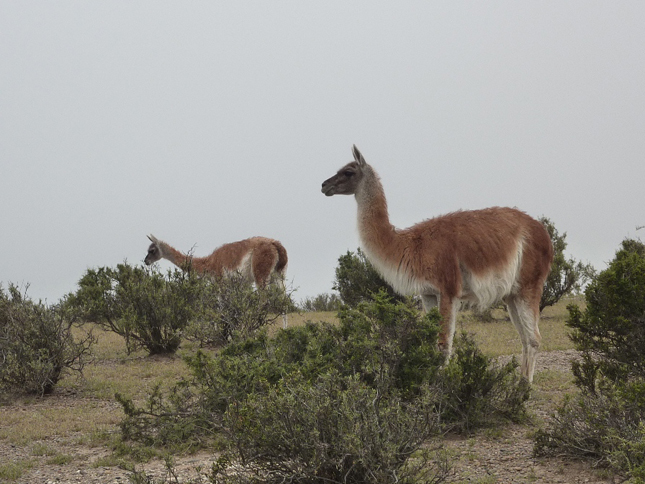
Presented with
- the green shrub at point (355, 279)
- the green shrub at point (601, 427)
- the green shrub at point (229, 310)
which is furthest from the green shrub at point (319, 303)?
the green shrub at point (601, 427)

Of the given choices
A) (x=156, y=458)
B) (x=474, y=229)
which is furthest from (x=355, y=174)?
(x=156, y=458)

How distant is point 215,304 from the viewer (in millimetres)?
10109

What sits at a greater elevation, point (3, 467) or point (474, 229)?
point (474, 229)

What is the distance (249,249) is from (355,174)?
658 centimetres

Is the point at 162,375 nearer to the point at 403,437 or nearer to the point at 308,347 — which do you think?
the point at 308,347

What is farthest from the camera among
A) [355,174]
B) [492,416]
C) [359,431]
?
[355,174]

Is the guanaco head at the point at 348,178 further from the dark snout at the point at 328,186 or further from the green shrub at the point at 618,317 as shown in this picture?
the green shrub at the point at 618,317

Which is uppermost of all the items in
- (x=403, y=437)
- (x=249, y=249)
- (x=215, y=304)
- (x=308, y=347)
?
(x=249, y=249)

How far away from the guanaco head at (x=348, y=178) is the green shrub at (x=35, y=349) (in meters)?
3.88

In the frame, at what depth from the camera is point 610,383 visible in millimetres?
5363

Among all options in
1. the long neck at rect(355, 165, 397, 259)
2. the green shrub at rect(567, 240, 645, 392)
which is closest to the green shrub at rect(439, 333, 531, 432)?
the green shrub at rect(567, 240, 645, 392)

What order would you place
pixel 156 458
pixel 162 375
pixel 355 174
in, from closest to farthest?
pixel 156 458 → pixel 355 174 → pixel 162 375

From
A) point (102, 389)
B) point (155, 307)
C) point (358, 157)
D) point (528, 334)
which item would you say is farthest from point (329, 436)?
point (155, 307)

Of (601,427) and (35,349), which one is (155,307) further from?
(601,427)
